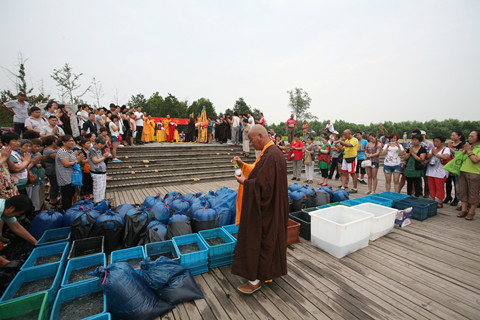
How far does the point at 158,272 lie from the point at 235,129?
432 inches

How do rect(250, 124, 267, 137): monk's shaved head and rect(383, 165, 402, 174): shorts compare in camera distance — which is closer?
rect(250, 124, 267, 137): monk's shaved head

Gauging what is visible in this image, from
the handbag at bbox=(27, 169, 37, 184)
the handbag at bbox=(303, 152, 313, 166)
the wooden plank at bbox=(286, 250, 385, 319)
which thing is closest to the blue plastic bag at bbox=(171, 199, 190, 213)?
the wooden plank at bbox=(286, 250, 385, 319)

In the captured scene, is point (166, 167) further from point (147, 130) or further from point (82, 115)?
point (147, 130)

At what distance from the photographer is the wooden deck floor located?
2.30 meters

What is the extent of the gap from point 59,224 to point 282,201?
355 centimetres

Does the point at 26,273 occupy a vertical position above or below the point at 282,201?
below

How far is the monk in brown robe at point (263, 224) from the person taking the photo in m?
2.44

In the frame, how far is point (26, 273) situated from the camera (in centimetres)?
234

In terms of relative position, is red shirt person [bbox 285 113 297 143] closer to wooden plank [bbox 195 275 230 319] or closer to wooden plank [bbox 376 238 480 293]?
wooden plank [bbox 376 238 480 293]

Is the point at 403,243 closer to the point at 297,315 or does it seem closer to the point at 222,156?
the point at 297,315

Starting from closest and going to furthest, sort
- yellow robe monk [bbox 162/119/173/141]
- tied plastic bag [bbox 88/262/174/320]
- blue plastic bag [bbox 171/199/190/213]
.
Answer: tied plastic bag [bbox 88/262/174/320] → blue plastic bag [bbox 171/199/190/213] → yellow robe monk [bbox 162/119/173/141]

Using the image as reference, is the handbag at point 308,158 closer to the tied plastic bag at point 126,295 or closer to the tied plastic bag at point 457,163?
the tied plastic bag at point 457,163

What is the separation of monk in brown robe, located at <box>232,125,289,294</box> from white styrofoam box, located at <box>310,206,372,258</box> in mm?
1186

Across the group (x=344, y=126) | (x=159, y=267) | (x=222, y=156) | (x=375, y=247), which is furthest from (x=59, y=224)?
(x=344, y=126)
